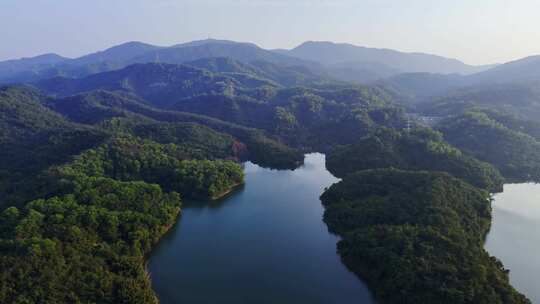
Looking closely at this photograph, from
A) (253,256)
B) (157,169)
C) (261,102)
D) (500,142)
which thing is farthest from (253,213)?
(261,102)

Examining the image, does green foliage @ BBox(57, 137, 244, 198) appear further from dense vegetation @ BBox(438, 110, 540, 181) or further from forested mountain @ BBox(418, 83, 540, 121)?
forested mountain @ BBox(418, 83, 540, 121)

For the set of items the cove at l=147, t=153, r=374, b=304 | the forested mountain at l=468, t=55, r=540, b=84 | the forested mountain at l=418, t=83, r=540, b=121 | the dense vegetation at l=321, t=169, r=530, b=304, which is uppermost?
the forested mountain at l=468, t=55, r=540, b=84

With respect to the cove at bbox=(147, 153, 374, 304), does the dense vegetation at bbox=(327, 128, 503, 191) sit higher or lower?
higher

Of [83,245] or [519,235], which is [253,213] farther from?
[519,235]

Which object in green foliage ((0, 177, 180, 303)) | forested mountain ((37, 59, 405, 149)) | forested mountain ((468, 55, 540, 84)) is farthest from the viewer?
forested mountain ((468, 55, 540, 84))

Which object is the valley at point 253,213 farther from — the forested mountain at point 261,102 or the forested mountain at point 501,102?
the forested mountain at point 501,102

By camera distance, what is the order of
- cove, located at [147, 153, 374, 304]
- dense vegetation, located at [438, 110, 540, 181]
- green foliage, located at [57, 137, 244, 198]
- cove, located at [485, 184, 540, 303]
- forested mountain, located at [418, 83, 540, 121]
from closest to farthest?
cove, located at [147, 153, 374, 304] < cove, located at [485, 184, 540, 303] < green foliage, located at [57, 137, 244, 198] < dense vegetation, located at [438, 110, 540, 181] < forested mountain, located at [418, 83, 540, 121]

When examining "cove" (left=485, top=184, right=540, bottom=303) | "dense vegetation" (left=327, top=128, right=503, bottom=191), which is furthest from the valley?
"cove" (left=485, top=184, right=540, bottom=303)
